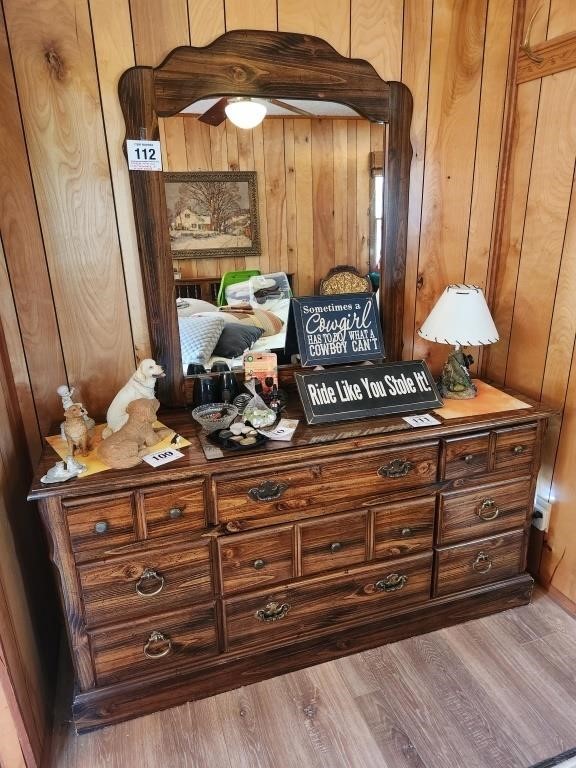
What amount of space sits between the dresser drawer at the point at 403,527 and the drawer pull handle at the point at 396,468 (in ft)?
0.37

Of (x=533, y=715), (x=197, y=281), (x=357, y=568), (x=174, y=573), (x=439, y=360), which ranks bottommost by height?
(x=533, y=715)

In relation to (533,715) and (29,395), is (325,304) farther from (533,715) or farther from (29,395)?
(533,715)

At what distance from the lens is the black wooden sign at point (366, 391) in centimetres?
158

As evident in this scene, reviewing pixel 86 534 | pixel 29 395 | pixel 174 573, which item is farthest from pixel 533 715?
pixel 29 395

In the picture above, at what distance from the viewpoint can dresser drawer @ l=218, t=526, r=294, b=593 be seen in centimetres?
147

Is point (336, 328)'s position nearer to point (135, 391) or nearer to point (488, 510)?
point (135, 391)

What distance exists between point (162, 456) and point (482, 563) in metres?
1.25

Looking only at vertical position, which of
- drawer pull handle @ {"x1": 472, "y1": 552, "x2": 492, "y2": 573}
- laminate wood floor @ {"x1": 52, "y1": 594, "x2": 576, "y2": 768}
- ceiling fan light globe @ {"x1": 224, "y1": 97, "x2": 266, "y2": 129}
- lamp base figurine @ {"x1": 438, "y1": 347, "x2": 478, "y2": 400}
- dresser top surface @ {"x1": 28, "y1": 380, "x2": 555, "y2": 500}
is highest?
ceiling fan light globe @ {"x1": 224, "y1": 97, "x2": 266, "y2": 129}

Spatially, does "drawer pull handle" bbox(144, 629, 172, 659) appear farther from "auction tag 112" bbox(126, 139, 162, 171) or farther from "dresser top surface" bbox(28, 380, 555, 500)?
"auction tag 112" bbox(126, 139, 162, 171)

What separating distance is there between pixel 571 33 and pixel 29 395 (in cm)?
208

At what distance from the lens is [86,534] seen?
1.32 meters

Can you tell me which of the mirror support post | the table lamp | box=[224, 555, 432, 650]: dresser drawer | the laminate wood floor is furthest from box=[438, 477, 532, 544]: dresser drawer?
the mirror support post

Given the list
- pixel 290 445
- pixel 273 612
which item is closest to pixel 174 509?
pixel 290 445

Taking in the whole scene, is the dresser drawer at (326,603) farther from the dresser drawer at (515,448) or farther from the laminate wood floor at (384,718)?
the dresser drawer at (515,448)
